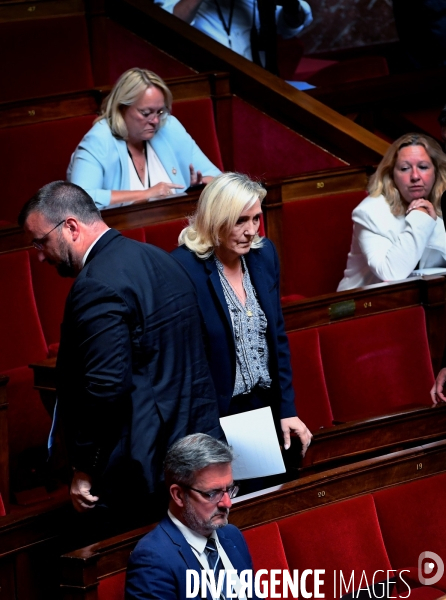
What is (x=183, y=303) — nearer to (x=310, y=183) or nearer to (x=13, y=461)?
(x=13, y=461)

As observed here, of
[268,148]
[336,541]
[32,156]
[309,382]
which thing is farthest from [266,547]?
[268,148]

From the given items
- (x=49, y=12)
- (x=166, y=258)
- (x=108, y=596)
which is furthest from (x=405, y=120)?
(x=108, y=596)

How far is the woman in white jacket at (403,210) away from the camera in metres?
1.17

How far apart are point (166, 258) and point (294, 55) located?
1.37m

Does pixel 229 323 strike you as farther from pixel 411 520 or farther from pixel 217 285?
pixel 411 520

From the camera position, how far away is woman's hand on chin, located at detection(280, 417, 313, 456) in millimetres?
831

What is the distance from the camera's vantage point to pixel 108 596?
66 centimetres

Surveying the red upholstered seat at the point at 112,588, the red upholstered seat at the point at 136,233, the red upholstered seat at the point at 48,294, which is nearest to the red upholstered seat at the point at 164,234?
the red upholstered seat at the point at 136,233

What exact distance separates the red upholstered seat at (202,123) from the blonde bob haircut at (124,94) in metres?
0.22

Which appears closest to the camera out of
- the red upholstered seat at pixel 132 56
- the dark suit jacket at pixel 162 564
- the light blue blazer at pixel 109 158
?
the dark suit jacket at pixel 162 564

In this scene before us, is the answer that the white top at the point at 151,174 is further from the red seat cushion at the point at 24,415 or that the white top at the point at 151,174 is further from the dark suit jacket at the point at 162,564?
the dark suit jacket at the point at 162,564

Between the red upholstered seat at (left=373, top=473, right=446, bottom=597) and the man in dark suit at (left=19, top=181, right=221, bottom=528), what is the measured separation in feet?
0.67

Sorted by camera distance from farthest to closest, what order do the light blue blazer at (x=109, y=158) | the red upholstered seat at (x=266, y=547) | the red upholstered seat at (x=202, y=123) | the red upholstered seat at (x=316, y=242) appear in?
the red upholstered seat at (x=202, y=123), the red upholstered seat at (x=316, y=242), the light blue blazer at (x=109, y=158), the red upholstered seat at (x=266, y=547)

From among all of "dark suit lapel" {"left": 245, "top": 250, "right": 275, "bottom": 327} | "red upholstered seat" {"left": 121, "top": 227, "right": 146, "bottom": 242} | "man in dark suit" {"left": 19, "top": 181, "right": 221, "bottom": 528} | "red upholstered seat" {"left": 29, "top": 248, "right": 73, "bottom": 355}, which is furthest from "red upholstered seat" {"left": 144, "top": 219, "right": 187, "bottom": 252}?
"man in dark suit" {"left": 19, "top": 181, "right": 221, "bottom": 528}
